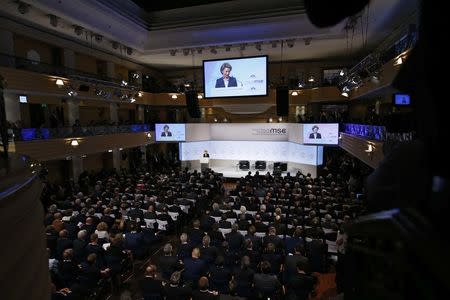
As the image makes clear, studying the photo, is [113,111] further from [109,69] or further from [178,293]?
[178,293]

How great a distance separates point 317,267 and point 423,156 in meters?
8.33

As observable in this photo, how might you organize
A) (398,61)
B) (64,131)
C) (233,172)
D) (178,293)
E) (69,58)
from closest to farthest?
(178,293) → (398,61) → (64,131) → (69,58) → (233,172)

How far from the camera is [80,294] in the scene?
6461mm

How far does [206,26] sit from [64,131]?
10.4 meters

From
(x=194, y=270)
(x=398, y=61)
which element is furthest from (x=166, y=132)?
(x=398, y=61)

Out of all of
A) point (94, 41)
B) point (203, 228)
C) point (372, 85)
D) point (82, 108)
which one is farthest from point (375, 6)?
point (82, 108)

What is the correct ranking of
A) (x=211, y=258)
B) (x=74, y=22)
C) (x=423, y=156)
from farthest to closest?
(x=74, y=22) → (x=211, y=258) → (x=423, y=156)

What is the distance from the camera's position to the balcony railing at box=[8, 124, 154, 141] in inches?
526

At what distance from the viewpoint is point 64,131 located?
618 inches

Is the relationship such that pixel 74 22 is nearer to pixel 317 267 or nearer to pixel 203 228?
pixel 203 228

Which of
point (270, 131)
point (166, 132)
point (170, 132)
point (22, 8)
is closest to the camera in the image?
point (22, 8)

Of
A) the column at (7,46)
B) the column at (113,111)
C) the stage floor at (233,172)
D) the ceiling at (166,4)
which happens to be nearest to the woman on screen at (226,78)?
the ceiling at (166,4)

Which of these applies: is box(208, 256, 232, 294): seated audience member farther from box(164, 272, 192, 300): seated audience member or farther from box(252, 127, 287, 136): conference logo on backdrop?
box(252, 127, 287, 136): conference logo on backdrop

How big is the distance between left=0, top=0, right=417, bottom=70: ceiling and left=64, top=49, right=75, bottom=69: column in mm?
888
